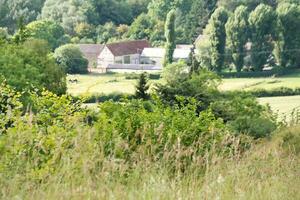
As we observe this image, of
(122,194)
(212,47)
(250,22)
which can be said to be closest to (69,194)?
(122,194)

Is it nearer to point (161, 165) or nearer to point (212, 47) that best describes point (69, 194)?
→ point (161, 165)

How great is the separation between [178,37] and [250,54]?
33.9 feet

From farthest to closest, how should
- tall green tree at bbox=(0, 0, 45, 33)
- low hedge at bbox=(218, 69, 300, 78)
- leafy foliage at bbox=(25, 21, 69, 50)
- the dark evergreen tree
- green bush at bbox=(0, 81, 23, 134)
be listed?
tall green tree at bbox=(0, 0, 45, 33) < leafy foliage at bbox=(25, 21, 69, 50) < low hedge at bbox=(218, 69, 300, 78) < the dark evergreen tree < green bush at bbox=(0, 81, 23, 134)

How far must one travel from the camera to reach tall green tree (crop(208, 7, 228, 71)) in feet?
154

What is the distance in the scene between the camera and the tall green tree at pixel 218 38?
4697 cm

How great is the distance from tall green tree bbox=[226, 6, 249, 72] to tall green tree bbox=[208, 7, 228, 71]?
514 millimetres

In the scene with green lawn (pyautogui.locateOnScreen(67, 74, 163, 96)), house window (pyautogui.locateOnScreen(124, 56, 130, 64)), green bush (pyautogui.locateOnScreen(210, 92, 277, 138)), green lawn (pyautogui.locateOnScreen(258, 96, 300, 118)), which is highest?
green bush (pyautogui.locateOnScreen(210, 92, 277, 138))

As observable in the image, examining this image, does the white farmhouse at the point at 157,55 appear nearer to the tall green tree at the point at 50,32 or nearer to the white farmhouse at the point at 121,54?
the white farmhouse at the point at 121,54

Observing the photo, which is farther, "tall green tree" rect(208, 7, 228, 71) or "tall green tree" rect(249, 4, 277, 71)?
"tall green tree" rect(249, 4, 277, 71)

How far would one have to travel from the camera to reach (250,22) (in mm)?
49875

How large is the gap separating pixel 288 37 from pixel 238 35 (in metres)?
3.54

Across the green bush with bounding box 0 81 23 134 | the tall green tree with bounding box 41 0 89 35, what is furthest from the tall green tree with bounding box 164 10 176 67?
the green bush with bounding box 0 81 23 134

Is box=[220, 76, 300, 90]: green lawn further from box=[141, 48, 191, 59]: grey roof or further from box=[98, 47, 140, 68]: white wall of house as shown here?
box=[98, 47, 140, 68]: white wall of house

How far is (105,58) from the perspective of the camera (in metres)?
53.5
